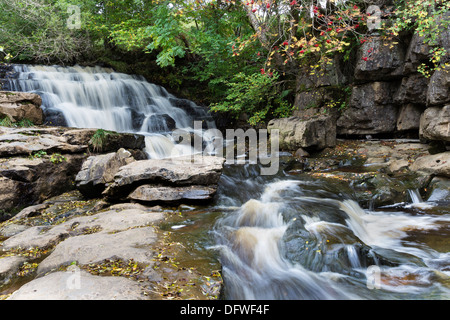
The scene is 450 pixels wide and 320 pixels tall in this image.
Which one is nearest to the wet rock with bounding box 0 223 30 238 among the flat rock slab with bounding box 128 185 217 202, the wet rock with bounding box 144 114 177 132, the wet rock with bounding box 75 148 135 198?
the wet rock with bounding box 75 148 135 198

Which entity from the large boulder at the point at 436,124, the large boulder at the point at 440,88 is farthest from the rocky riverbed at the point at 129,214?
the large boulder at the point at 440,88

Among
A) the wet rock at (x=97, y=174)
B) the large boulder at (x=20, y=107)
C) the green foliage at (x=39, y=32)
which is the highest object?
the green foliage at (x=39, y=32)

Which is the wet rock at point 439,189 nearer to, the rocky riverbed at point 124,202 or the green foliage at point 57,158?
the rocky riverbed at point 124,202

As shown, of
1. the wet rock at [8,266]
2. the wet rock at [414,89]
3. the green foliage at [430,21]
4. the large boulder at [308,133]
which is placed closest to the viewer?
the wet rock at [8,266]

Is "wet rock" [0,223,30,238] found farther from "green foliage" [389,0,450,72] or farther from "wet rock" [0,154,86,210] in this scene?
"green foliage" [389,0,450,72]

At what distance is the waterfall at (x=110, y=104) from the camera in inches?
369

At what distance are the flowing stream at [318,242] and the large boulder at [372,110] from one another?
163 inches

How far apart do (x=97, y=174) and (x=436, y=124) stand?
8.23m

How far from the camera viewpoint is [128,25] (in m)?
11.7

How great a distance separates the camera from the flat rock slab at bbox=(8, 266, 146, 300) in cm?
215

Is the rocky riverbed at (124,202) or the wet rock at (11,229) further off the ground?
the rocky riverbed at (124,202)

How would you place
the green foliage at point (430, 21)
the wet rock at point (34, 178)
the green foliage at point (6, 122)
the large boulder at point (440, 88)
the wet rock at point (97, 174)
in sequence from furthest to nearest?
the green foliage at point (6, 122)
the large boulder at point (440, 88)
the wet rock at point (97, 174)
the wet rock at point (34, 178)
the green foliage at point (430, 21)

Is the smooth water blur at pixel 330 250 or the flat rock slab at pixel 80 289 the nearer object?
the flat rock slab at pixel 80 289

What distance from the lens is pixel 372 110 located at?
9.24 meters
